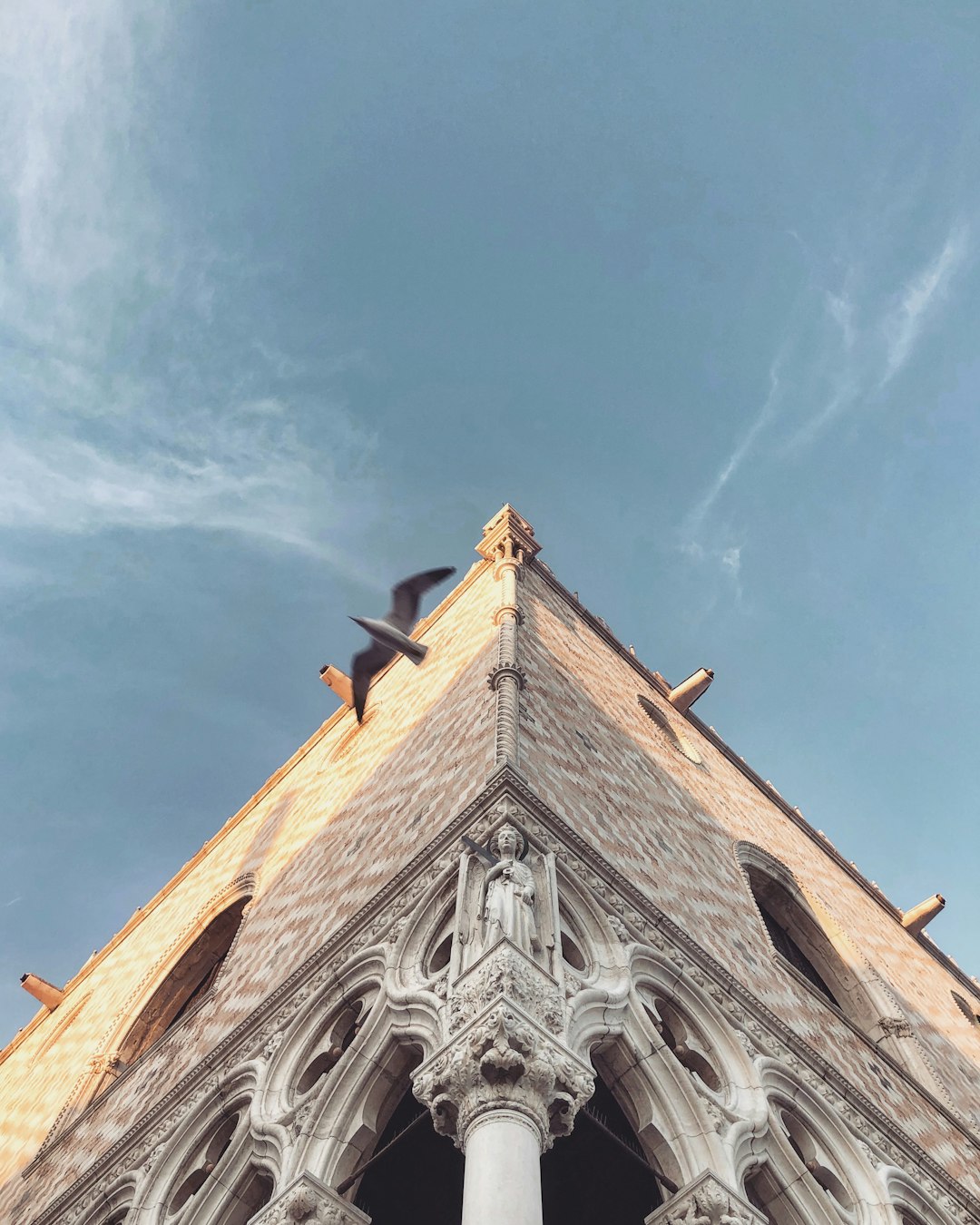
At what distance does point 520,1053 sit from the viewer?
595 centimetres

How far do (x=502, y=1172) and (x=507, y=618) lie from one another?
22.9 ft

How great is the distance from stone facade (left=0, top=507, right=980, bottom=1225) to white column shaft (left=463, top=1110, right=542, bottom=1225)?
0.02 meters

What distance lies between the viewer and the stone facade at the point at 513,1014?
6.42 meters

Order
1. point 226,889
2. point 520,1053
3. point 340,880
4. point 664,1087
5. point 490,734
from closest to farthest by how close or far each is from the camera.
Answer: point 520,1053
point 664,1087
point 490,734
point 340,880
point 226,889

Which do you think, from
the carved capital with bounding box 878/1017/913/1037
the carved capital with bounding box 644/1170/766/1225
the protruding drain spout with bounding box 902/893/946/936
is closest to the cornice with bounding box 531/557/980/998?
the protruding drain spout with bounding box 902/893/946/936

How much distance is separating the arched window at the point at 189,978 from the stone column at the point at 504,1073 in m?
7.26

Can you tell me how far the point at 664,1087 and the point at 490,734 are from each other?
3.15 metres

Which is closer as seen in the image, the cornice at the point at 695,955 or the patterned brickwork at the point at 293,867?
the cornice at the point at 695,955

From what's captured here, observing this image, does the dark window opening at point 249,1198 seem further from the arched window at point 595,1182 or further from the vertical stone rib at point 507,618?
the arched window at point 595,1182

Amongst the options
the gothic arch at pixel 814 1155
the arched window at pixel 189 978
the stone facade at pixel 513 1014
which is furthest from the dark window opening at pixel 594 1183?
the arched window at pixel 189 978

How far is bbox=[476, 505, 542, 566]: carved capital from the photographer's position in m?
15.3

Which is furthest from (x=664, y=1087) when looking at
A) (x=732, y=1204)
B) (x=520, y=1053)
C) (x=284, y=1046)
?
(x=284, y=1046)

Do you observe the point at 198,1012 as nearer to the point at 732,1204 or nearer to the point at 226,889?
the point at 226,889

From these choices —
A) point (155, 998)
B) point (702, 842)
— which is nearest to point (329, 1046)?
point (702, 842)
